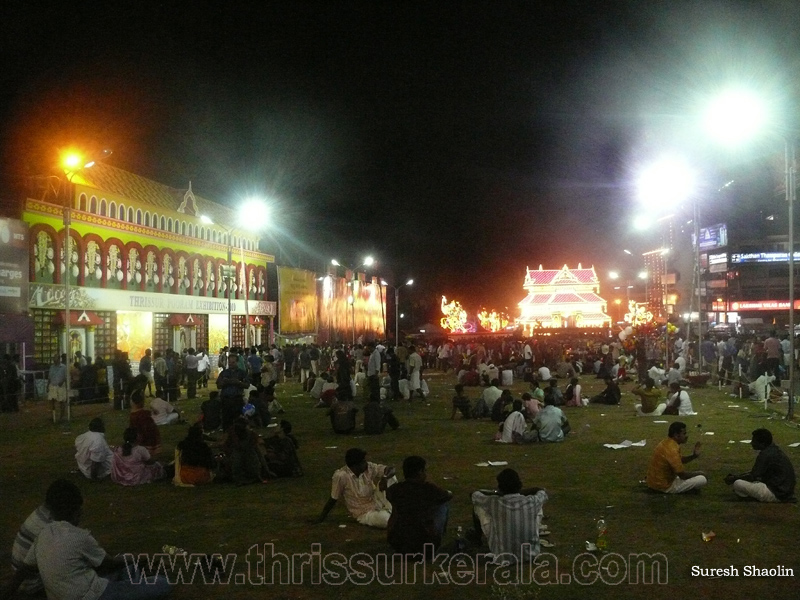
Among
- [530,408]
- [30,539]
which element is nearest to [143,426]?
[30,539]

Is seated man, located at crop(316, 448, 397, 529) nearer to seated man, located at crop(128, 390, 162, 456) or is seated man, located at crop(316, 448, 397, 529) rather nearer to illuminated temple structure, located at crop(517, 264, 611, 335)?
seated man, located at crop(128, 390, 162, 456)

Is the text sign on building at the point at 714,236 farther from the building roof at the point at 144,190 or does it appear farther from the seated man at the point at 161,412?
the seated man at the point at 161,412

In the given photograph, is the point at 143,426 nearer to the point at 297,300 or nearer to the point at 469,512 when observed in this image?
the point at 469,512

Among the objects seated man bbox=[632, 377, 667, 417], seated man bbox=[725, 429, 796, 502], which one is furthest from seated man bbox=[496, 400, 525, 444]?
seated man bbox=[725, 429, 796, 502]

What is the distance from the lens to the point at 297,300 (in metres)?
45.5

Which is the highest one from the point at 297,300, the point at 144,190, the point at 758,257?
the point at 758,257

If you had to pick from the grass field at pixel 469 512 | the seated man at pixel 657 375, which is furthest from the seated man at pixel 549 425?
the seated man at pixel 657 375

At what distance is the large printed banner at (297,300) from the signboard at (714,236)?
5418 centimetres

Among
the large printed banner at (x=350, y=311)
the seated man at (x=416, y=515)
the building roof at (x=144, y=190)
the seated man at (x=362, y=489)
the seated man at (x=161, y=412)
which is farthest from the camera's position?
the large printed banner at (x=350, y=311)

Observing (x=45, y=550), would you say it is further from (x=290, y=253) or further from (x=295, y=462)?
(x=290, y=253)

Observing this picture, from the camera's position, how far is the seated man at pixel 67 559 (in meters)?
5.78

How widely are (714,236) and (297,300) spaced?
5873cm

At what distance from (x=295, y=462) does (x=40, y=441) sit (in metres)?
7.40

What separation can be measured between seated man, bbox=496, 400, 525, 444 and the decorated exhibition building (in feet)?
39.5
